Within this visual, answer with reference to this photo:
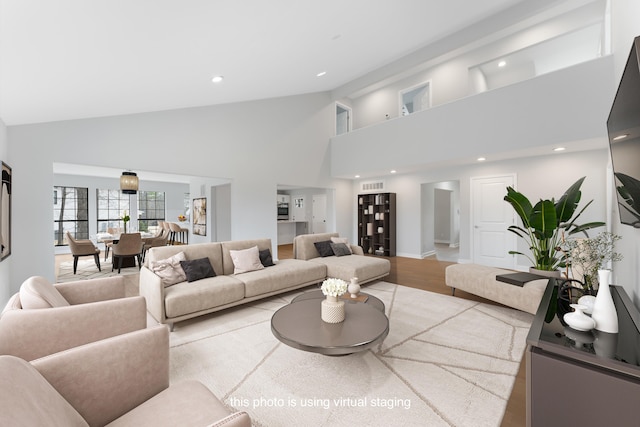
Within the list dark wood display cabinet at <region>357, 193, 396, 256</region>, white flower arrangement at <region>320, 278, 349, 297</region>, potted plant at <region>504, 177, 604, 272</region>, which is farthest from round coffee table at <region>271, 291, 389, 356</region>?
dark wood display cabinet at <region>357, 193, 396, 256</region>

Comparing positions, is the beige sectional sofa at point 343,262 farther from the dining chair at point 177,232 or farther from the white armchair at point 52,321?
the dining chair at point 177,232

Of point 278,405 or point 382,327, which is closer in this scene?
point 278,405

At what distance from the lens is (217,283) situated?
3.32 metres

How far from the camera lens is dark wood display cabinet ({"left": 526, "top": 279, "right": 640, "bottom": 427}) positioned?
3.53ft

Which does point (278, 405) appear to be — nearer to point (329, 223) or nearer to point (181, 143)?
point (181, 143)

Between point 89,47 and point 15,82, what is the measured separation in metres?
0.75

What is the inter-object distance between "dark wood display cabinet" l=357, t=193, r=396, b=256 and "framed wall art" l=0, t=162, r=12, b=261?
7.27m

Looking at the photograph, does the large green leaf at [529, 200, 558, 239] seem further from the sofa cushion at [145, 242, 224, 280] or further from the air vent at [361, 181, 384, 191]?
the air vent at [361, 181, 384, 191]

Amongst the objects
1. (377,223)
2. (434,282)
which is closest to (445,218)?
(377,223)

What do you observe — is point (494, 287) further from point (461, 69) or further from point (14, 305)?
point (461, 69)

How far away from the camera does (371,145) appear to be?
716cm

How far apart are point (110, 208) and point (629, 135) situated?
12.0 metres

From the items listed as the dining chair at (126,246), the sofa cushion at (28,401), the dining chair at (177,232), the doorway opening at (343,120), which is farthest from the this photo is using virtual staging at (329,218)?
the dining chair at (177,232)

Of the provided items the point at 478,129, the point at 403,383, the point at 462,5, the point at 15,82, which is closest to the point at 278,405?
the point at 403,383
